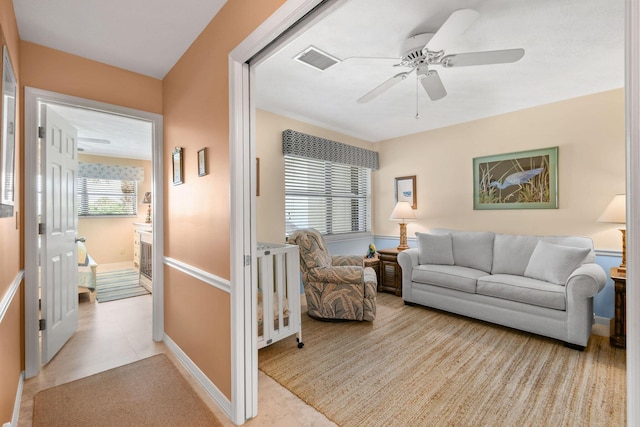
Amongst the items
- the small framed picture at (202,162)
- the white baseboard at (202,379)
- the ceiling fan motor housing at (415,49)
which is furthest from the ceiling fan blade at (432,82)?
the white baseboard at (202,379)

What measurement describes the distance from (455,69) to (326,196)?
2.41 m

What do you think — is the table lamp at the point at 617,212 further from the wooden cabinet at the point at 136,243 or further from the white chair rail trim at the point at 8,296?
the wooden cabinet at the point at 136,243

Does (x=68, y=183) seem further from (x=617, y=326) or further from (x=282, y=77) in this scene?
(x=617, y=326)

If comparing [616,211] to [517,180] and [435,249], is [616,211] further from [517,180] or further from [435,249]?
[435,249]

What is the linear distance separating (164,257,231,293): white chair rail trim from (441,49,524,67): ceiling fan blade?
2083mm

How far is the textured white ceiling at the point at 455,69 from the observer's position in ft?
6.15

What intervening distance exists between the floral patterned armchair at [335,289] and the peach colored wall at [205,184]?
1.23m

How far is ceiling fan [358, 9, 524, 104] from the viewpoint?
166 cm

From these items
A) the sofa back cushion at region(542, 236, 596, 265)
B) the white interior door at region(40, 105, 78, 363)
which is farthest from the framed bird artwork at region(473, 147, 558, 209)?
the white interior door at region(40, 105, 78, 363)

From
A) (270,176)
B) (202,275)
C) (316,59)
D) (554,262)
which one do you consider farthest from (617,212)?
(202,275)

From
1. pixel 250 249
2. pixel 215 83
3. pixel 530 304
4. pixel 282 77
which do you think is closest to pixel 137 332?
pixel 250 249

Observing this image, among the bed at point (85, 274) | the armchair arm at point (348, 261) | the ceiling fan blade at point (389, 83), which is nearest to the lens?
the ceiling fan blade at point (389, 83)

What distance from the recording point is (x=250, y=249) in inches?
68.1

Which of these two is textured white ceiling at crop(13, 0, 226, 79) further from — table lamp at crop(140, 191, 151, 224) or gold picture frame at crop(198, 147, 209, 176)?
table lamp at crop(140, 191, 151, 224)
